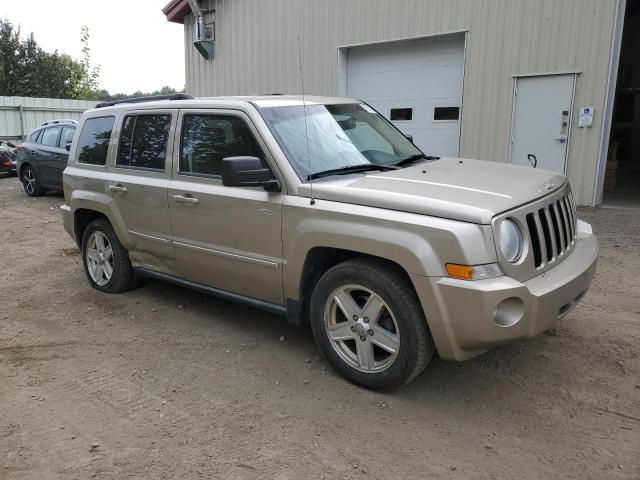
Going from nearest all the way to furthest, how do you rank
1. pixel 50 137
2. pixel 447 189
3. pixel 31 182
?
pixel 447 189 < pixel 50 137 < pixel 31 182

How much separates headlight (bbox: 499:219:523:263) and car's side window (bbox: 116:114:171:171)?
9.39 feet

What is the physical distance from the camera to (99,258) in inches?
222

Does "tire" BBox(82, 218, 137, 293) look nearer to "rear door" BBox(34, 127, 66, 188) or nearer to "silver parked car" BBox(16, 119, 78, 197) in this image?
"silver parked car" BBox(16, 119, 78, 197)

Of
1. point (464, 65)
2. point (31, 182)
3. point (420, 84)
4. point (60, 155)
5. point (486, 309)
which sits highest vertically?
point (464, 65)

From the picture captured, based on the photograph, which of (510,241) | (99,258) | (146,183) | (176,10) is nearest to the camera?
(510,241)

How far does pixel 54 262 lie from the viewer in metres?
6.99

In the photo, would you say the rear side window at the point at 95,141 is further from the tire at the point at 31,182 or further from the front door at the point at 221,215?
the tire at the point at 31,182

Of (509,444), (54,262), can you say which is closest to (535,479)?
(509,444)

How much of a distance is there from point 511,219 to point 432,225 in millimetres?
454

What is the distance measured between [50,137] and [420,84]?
8201mm

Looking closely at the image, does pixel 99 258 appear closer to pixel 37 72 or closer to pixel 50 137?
pixel 50 137

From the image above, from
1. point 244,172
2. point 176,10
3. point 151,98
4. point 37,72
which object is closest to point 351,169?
point 244,172

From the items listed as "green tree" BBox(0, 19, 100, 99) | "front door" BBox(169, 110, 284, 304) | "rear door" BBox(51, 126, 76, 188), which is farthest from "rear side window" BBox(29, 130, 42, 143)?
"green tree" BBox(0, 19, 100, 99)

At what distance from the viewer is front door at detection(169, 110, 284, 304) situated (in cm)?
389
